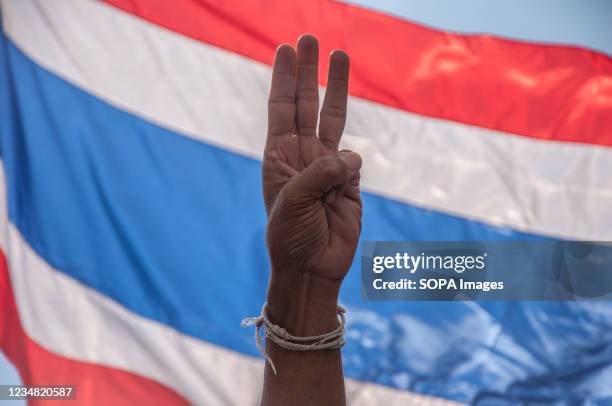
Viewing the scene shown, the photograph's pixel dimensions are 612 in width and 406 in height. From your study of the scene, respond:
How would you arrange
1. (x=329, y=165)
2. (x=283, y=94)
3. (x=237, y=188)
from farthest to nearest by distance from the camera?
(x=237, y=188), (x=283, y=94), (x=329, y=165)

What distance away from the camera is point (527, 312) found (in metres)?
1.50

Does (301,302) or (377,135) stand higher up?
(377,135)

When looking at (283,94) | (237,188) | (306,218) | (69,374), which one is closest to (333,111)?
(283,94)

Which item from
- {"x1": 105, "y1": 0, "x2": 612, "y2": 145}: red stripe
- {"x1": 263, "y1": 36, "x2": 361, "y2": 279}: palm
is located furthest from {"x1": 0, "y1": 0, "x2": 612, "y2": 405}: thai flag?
{"x1": 263, "y1": 36, "x2": 361, "y2": 279}: palm

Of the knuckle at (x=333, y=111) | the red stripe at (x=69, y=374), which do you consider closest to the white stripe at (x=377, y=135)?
the red stripe at (x=69, y=374)

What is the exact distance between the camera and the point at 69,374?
4.66ft

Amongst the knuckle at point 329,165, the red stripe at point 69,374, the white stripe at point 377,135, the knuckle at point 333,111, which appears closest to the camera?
the knuckle at point 329,165

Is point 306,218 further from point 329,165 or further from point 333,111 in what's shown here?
point 333,111

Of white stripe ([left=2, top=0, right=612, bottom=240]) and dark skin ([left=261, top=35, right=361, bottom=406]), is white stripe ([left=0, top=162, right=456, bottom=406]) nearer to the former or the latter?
white stripe ([left=2, top=0, right=612, bottom=240])

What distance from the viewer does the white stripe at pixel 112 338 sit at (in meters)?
1.42

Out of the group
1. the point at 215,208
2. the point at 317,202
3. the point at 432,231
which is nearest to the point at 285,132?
the point at 317,202

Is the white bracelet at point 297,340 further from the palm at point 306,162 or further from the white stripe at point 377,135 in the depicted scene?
the white stripe at point 377,135

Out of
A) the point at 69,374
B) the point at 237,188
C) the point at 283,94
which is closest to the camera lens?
the point at 283,94

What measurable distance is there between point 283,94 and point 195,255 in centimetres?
73
